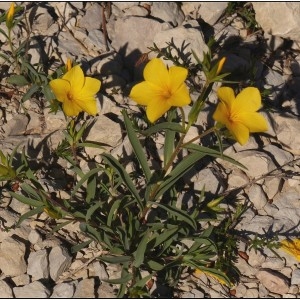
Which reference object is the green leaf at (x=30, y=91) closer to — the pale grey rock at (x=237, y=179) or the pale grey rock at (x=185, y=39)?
the pale grey rock at (x=185, y=39)

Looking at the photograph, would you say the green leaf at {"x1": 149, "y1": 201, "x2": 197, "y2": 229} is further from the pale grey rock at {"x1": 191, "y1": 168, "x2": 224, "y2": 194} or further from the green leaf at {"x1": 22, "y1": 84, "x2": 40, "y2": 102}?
the green leaf at {"x1": 22, "y1": 84, "x2": 40, "y2": 102}

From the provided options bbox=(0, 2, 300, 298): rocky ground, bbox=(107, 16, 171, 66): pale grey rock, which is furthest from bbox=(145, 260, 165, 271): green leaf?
bbox=(107, 16, 171, 66): pale grey rock

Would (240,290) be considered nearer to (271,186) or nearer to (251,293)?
(251,293)

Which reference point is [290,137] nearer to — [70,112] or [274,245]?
[274,245]

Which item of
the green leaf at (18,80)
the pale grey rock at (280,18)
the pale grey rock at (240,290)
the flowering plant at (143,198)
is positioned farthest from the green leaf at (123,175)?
the pale grey rock at (280,18)

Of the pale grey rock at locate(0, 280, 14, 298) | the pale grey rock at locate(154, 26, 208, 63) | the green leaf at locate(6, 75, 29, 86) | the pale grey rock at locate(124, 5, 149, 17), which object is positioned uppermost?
the pale grey rock at locate(124, 5, 149, 17)

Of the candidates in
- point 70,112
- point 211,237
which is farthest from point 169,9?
point 211,237

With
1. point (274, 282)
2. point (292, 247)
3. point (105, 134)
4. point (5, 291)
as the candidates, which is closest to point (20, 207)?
point (5, 291)
